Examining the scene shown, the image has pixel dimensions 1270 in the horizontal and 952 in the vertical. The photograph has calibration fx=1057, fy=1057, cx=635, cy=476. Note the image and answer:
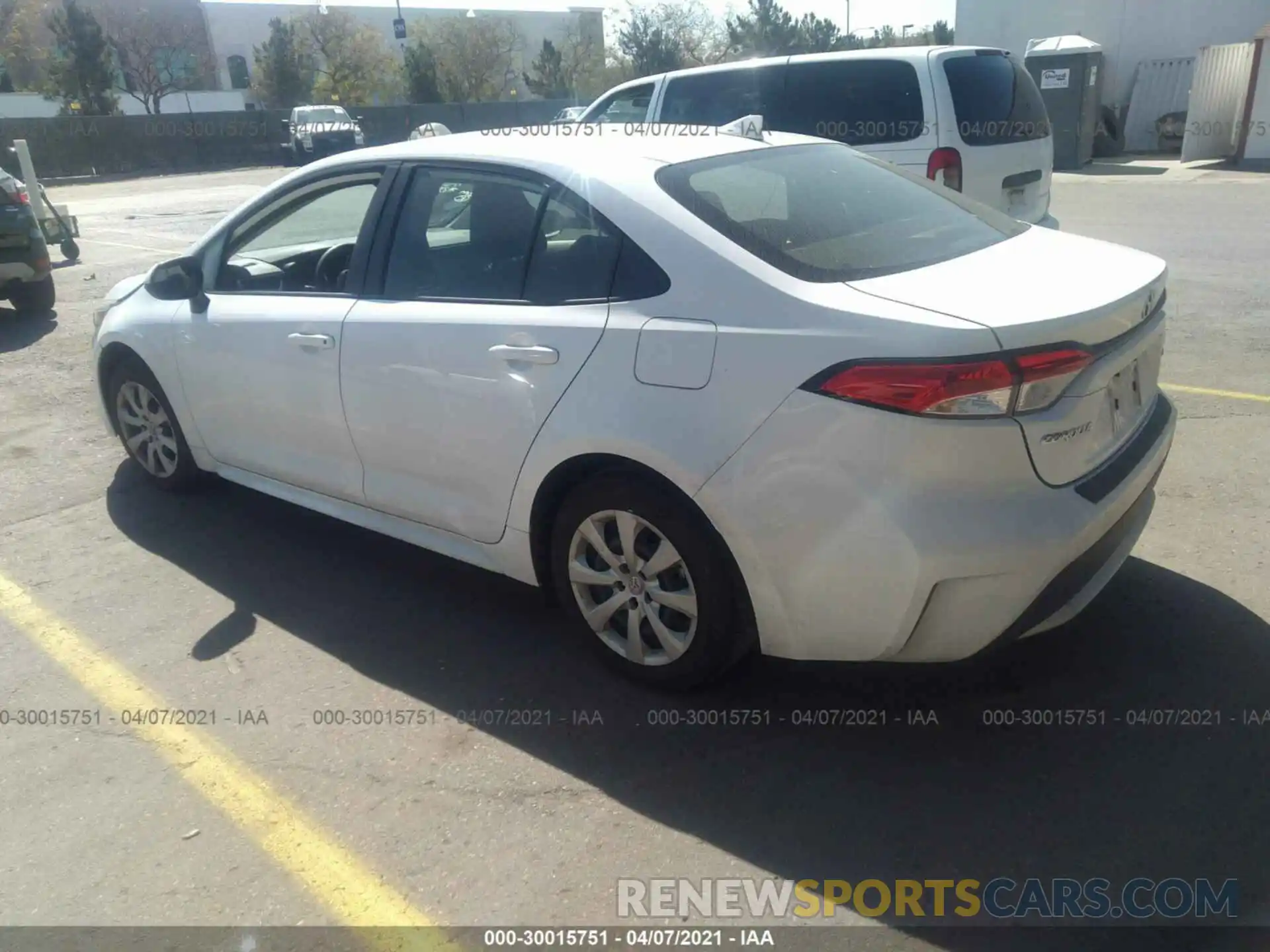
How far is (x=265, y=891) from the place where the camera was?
2652mm

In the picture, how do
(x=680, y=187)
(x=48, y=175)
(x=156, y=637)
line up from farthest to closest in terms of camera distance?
1. (x=48, y=175)
2. (x=156, y=637)
3. (x=680, y=187)

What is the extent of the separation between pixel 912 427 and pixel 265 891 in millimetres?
1980

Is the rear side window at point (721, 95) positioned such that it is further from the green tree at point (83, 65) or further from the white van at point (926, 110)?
the green tree at point (83, 65)

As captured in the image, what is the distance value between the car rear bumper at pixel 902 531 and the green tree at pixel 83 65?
51115 mm

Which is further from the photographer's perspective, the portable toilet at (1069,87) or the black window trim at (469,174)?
the portable toilet at (1069,87)

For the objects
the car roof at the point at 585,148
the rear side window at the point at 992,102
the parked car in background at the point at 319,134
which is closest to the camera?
the car roof at the point at 585,148

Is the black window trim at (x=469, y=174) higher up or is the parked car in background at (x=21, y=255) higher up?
the black window trim at (x=469, y=174)

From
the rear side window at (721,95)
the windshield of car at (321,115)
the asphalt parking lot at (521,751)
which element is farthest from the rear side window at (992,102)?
the windshield of car at (321,115)

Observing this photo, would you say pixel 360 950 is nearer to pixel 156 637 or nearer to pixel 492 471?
pixel 492 471

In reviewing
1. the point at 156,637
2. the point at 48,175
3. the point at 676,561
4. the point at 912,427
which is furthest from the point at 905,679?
the point at 48,175

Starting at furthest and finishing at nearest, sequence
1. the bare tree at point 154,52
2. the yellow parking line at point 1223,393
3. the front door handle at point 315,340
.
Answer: the bare tree at point 154,52, the yellow parking line at point 1223,393, the front door handle at point 315,340

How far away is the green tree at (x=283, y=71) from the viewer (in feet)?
165

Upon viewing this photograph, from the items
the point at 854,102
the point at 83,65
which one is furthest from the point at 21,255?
the point at 83,65

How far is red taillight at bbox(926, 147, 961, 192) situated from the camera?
7.30 meters
